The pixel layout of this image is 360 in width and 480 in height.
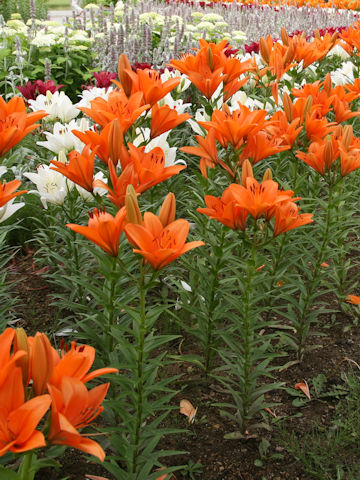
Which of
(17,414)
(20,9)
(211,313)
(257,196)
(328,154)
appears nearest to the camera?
(17,414)

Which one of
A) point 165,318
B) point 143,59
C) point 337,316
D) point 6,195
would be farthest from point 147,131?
point 143,59

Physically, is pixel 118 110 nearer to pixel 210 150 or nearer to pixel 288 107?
pixel 210 150

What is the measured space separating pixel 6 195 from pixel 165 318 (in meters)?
1.25

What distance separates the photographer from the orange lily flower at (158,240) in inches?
44.3

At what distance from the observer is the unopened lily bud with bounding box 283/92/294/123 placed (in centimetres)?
215

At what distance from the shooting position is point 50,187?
85.4 inches

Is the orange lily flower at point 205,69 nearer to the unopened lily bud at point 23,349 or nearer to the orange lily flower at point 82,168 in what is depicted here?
the orange lily flower at point 82,168

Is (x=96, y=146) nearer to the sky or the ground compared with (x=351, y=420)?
nearer to the sky

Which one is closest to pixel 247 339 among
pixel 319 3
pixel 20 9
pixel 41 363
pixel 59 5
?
pixel 41 363

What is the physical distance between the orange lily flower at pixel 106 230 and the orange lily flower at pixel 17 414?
1.39 ft

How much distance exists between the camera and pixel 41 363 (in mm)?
907

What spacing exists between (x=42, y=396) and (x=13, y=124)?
0.98 m

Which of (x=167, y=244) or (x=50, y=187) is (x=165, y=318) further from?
(x=167, y=244)

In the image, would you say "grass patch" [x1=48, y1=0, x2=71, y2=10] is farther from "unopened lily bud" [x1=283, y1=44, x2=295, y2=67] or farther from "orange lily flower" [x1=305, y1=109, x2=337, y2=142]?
"orange lily flower" [x1=305, y1=109, x2=337, y2=142]
